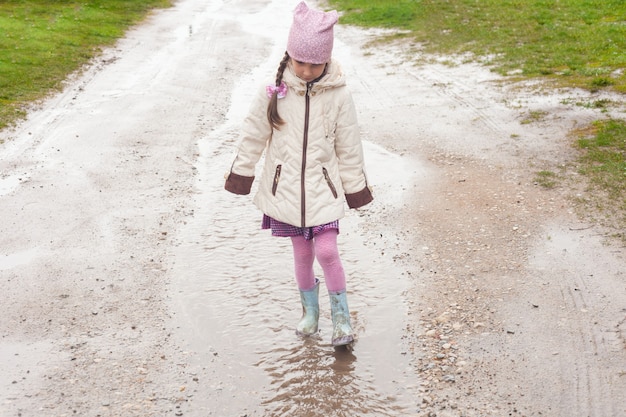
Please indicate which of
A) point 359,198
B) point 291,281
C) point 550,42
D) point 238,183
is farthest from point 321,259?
point 550,42

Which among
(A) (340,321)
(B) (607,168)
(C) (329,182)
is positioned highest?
(C) (329,182)

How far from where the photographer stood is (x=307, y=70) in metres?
4.24

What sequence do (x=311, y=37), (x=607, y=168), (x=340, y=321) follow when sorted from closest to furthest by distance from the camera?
(x=311, y=37), (x=340, y=321), (x=607, y=168)

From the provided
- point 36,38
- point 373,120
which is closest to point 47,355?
point 373,120

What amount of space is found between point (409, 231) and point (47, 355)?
3.14 m

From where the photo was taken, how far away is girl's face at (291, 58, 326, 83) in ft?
13.9

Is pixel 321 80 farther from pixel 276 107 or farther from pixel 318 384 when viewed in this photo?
pixel 318 384

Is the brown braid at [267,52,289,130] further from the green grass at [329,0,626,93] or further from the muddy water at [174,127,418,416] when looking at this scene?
the green grass at [329,0,626,93]

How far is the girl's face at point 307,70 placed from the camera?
4.24 m

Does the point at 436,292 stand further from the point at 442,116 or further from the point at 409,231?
the point at 442,116

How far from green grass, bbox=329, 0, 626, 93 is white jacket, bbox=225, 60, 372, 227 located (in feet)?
24.8

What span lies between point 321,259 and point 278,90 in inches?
38.7

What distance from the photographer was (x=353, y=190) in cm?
446

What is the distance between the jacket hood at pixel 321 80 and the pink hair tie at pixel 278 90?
0.03m
